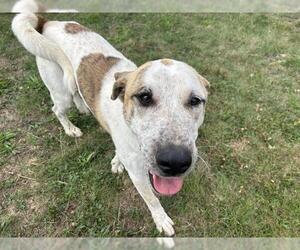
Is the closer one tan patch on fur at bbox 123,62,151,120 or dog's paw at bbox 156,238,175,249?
tan patch on fur at bbox 123,62,151,120

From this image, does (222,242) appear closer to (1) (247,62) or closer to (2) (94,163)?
(2) (94,163)

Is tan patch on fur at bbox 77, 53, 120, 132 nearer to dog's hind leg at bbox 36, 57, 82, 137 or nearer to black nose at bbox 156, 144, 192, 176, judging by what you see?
dog's hind leg at bbox 36, 57, 82, 137

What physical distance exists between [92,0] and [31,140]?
2299 mm

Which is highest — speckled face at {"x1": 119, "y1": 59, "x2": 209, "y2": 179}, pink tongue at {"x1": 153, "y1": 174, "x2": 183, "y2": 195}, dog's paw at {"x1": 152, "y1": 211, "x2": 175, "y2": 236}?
speckled face at {"x1": 119, "y1": 59, "x2": 209, "y2": 179}

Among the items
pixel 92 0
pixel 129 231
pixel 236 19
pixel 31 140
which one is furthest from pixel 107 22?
pixel 129 231

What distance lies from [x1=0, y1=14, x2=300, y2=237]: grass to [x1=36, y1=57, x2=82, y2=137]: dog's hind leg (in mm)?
139

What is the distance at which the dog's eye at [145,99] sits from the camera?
2902 mm

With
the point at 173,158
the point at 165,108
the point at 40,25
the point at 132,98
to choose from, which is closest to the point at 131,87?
the point at 132,98

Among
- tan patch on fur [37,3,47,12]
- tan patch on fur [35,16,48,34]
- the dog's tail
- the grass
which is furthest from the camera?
tan patch on fur [37,3,47,12]

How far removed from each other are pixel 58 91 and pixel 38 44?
78 centimetres

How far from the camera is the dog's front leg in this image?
3.68m

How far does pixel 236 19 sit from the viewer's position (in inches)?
259

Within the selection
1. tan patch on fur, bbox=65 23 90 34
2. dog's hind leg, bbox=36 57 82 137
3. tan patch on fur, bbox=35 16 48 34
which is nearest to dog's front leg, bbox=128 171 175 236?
dog's hind leg, bbox=36 57 82 137

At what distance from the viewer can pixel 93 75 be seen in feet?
13.0
